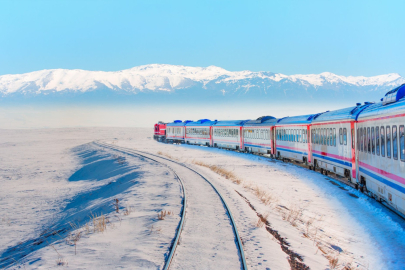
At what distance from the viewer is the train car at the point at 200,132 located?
55094mm

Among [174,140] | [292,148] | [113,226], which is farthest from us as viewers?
[174,140]

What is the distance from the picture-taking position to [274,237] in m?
9.84

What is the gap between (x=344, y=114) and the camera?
1838 centimetres

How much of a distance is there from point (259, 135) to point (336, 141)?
1817 centimetres

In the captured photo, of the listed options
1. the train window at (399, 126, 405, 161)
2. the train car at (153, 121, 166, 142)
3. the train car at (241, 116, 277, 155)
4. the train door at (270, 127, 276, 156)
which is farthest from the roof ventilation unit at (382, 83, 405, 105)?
the train car at (153, 121, 166, 142)

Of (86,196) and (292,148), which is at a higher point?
(292,148)

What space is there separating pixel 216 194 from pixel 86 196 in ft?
28.8

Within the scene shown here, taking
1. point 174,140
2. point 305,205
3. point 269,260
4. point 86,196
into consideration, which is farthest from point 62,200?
point 174,140

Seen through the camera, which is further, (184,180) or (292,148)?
(292,148)

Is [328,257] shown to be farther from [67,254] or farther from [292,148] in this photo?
[292,148]

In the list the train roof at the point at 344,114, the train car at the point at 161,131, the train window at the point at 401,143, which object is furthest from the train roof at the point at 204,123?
the train window at the point at 401,143

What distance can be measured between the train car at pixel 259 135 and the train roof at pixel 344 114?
10670 millimetres

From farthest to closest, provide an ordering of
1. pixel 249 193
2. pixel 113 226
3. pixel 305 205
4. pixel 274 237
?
pixel 249 193 < pixel 305 205 < pixel 113 226 < pixel 274 237

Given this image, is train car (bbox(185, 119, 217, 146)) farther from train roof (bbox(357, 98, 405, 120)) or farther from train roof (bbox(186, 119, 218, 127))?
train roof (bbox(357, 98, 405, 120))
